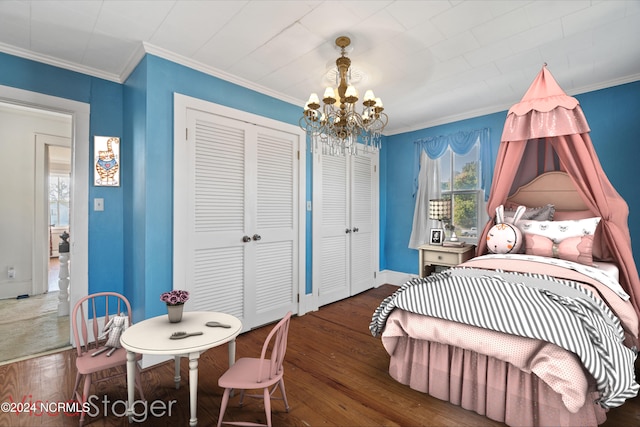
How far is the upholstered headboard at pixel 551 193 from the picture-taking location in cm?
311

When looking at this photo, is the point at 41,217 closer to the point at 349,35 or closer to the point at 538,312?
the point at 349,35

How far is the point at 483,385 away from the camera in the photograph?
186 centimetres

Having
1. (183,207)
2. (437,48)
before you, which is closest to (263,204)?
(183,207)

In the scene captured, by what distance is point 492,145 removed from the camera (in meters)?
3.98

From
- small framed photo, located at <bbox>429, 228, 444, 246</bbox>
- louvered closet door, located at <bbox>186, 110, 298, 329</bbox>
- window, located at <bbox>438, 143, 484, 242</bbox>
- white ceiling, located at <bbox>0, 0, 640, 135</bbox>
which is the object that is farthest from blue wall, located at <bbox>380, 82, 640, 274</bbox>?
louvered closet door, located at <bbox>186, 110, 298, 329</bbox>

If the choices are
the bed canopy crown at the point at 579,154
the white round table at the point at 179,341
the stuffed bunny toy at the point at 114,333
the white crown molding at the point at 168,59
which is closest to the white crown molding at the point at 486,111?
the white crown molding at the point at 168,59

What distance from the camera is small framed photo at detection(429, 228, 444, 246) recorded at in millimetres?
4199

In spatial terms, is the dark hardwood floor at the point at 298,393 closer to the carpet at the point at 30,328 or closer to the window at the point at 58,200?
the carpet at the point at 30,328

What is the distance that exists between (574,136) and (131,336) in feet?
12.2

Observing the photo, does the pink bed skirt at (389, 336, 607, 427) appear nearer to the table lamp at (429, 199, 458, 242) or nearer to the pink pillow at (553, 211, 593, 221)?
the pink pillow at (553, 211, 593, 221)

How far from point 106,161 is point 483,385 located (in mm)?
3558

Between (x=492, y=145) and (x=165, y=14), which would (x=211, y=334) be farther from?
(x=492, y=145)

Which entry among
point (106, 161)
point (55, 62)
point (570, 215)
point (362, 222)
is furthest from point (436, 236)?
point (55, 62)

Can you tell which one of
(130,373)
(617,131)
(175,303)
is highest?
(617,131)
